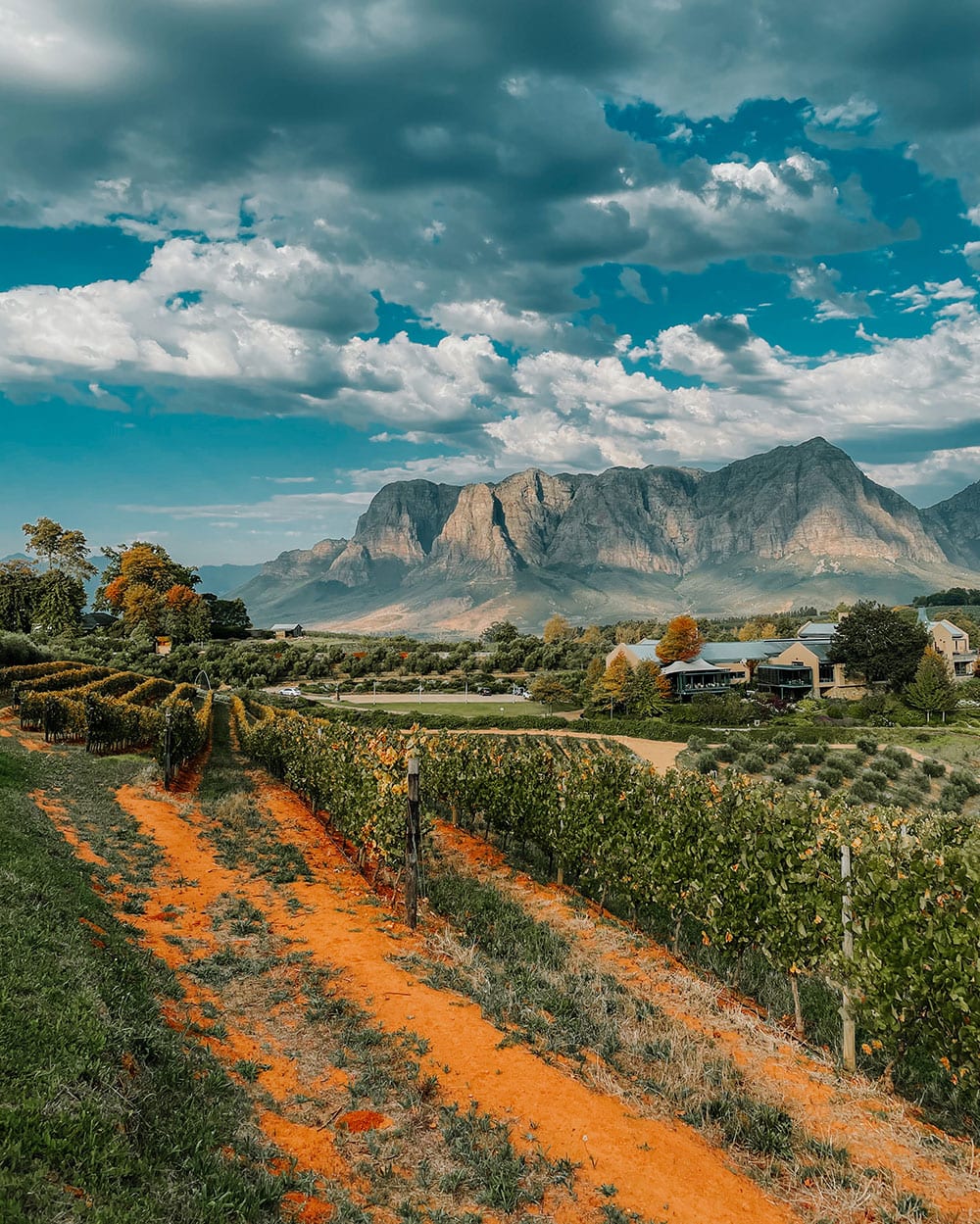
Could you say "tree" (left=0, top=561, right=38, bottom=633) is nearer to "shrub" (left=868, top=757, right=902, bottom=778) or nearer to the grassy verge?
the grassy verge

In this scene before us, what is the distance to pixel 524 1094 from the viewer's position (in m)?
6.64

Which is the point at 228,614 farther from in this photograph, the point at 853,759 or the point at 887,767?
the point at 887,767

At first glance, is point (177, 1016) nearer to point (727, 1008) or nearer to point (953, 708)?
point (727, 1008)

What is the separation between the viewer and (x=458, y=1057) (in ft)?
23.8

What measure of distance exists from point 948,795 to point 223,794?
3648 cm

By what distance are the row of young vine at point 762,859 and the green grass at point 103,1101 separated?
6.50 m

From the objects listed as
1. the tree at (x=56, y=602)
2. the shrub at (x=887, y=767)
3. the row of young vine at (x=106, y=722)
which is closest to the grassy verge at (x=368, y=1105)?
the row of young vine at (x=106, y=722)

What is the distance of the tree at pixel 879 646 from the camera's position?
83125mm

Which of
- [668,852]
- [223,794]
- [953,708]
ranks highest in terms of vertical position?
[668,852]

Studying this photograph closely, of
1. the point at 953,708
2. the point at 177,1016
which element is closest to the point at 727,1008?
the point at 177,1016

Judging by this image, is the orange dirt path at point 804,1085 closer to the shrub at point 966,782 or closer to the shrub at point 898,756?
the shrub at point 966,782

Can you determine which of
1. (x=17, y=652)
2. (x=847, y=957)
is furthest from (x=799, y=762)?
(x=17, y=652)

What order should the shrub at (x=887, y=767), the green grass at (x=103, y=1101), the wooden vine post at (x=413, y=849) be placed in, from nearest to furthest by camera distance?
the green grass at (x=103, y=1101), the wooden vine post at (x=413, y=849), the shrub at (x=887, y=767)

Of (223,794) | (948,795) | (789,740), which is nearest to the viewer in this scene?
(223,794)
